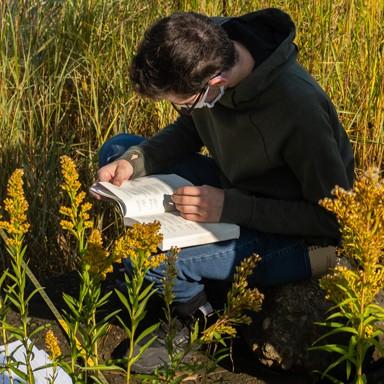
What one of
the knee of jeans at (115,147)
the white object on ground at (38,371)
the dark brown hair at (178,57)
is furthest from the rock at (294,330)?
the knee of jeans at (115,147)

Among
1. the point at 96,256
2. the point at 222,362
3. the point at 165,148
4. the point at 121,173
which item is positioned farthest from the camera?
the point at 165,148

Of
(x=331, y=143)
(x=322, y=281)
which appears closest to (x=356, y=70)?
(x=331, y=143)

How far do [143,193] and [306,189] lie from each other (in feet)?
1.84

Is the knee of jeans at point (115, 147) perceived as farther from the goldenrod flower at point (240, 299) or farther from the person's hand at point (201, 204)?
the goldenrod flower at point (240, 299)

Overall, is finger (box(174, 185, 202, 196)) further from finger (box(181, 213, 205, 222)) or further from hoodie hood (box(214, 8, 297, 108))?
hoodie hood (box(214, 8, 297, 108))

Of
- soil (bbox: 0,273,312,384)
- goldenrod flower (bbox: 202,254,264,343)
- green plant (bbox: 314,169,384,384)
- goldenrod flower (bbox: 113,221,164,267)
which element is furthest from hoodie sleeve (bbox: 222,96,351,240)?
goldenrod flower (bbox: 113,221,164,267)

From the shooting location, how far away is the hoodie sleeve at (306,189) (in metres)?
2.83

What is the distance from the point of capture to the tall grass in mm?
3947

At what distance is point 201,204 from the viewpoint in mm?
2969

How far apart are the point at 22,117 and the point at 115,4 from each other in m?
0.76

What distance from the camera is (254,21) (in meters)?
3.08

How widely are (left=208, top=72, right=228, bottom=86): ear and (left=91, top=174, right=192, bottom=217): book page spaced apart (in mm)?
A: 471

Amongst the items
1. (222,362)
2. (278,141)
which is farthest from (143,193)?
(222,362)

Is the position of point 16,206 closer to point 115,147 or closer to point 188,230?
point 188,230
